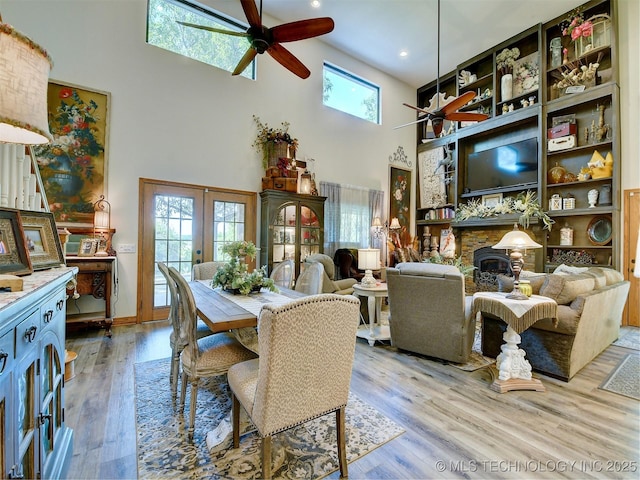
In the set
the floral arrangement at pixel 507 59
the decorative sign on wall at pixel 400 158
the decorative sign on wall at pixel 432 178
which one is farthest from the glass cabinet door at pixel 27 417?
the floral arrangement at pixel 507 59

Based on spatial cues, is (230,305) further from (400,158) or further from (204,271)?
(400,158)

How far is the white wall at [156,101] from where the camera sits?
3.67 metres

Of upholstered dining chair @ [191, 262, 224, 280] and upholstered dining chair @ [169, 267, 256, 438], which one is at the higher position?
upholstered dining chair @ [191, 262, 224, 280]

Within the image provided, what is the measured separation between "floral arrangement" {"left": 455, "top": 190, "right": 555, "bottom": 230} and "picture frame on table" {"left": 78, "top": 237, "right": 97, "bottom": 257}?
652 centimetres

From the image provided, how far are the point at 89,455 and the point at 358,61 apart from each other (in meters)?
7.35

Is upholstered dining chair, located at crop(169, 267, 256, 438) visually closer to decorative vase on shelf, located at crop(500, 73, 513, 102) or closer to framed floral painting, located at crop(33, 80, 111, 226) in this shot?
framed floral painting, located at crop(33, 80, 111, 226)

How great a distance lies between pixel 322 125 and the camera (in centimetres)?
587

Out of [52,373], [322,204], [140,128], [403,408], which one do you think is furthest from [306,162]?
[52,373]

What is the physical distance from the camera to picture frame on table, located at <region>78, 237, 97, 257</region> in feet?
11.5

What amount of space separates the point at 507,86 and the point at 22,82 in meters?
7.25

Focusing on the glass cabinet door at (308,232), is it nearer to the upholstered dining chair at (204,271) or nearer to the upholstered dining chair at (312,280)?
the upholstered dining chair at (204,271)

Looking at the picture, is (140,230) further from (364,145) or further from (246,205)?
(364,145)

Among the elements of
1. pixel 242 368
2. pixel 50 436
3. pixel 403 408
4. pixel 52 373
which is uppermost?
pixel 52 373

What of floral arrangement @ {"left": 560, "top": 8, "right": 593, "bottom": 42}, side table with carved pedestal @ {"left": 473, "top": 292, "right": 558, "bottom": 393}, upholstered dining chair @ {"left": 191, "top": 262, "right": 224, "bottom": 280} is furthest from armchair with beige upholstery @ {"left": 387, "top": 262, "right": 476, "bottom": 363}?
floral arrangement @ {"left": 560, "top": 8, "right": 593, "bottom": 42}
